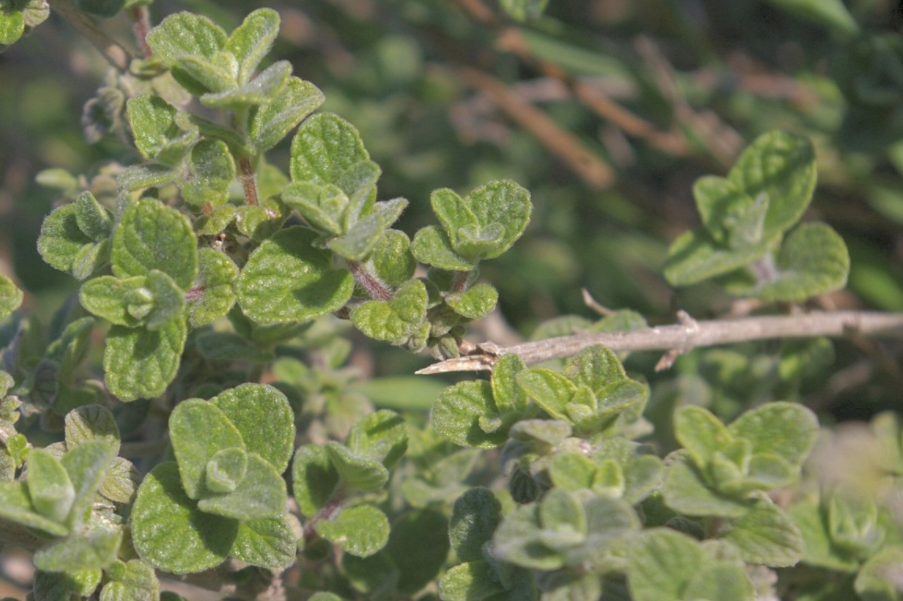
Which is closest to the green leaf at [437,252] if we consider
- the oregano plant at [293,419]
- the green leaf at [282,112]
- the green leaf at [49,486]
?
the oregano plant at [293,419]

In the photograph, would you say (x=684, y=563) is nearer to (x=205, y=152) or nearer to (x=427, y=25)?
(x=205, y=152)

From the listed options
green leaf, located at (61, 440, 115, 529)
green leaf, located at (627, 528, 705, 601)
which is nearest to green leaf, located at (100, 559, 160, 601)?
green leaf, located at (61, 440, 115, 529)

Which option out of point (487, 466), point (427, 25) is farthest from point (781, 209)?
point (427, 25)

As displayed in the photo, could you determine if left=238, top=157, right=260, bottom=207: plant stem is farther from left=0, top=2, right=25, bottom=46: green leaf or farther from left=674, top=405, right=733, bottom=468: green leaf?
left=674, top=405, right=733, bottom=468: green leaf

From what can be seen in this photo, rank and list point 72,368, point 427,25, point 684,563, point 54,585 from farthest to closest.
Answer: point 427,25
point 72,368
point 54,585
point 684,563

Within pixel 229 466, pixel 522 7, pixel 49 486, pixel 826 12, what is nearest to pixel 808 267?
pixel 826 12

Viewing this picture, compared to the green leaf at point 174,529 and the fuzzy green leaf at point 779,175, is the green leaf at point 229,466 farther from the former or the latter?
the fuzzy green leaf at point 779,175
